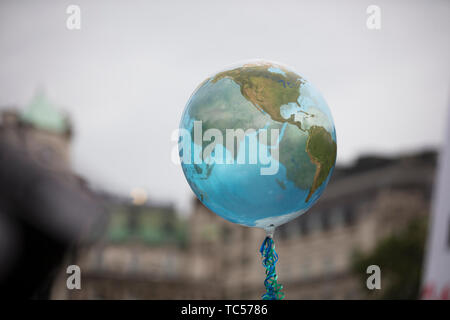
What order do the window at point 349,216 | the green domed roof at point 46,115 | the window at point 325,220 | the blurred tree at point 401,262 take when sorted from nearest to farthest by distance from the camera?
the blurred tree at point 401,262, the green domed roof at point 46,115, the window at point 349,216, the window at point 325,220

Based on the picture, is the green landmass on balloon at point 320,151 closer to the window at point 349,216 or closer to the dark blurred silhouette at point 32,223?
the dark blurred silhouette at point 32,223

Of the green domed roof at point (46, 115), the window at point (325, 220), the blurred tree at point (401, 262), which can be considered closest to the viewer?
the blurred tree at point (401, 262)

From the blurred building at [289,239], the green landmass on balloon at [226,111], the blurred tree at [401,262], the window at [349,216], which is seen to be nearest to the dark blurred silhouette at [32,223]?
the green landmass on balloon at [226,111]

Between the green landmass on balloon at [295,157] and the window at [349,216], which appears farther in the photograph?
the window at [349,216]

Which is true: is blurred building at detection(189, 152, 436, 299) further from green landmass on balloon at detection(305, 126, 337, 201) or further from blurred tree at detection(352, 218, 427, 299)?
green landmass on balloon at detection(305, 126, 337, 201)

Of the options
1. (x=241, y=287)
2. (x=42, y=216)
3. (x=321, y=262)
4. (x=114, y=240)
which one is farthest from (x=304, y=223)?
(x=42, y=216)

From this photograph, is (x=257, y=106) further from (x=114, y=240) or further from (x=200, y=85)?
(x=114, y=240)

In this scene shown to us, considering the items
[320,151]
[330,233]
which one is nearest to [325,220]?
[330,233]

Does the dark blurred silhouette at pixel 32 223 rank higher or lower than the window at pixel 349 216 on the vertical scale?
lower
